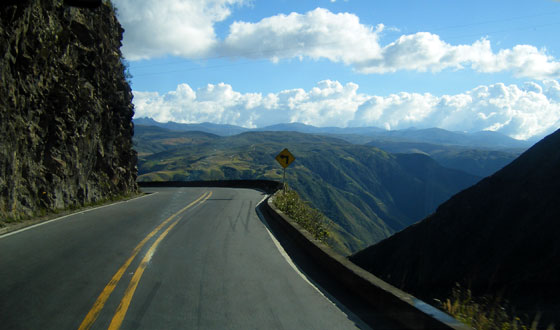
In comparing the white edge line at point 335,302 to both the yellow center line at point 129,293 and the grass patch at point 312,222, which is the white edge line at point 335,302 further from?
the grass patch at point 312,222

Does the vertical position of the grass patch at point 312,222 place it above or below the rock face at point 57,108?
below

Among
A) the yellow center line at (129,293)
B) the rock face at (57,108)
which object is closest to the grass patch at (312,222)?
the yellow center line at (129,293)

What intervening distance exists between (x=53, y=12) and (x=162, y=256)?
13554 millimetres

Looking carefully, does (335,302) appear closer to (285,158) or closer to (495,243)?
(285,158)

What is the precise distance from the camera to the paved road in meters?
4.58

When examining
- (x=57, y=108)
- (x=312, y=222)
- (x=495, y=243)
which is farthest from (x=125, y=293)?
(x=495, y=243)

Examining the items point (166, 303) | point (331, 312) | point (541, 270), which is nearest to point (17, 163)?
point (166, 303)

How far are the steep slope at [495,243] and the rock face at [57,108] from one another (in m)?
14.2

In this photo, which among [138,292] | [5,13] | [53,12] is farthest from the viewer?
[53,12]

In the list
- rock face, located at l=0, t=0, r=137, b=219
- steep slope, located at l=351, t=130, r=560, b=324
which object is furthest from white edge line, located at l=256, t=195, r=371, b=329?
rock face, located at l=0, t=0, r=137, b=219

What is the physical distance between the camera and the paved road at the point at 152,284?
4.58 m

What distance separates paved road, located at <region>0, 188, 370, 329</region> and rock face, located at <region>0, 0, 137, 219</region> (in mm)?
3855

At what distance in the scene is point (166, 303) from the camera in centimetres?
510

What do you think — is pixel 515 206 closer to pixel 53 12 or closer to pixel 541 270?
pixel 541 270
